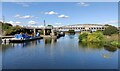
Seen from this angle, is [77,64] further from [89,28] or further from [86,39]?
[89,28]

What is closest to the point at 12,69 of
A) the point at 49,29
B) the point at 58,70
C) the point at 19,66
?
the point at 19,66

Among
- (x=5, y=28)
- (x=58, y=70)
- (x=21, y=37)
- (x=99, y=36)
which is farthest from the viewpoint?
(x=5, y=28)

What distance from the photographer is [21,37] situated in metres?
21.9

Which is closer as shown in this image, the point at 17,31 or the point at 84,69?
the point at 84,69

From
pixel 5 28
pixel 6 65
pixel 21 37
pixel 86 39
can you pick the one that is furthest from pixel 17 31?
pixel 6 65

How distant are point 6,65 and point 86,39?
13009mm

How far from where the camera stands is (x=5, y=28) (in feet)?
88.8

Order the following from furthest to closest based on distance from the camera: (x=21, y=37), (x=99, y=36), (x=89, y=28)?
(x=89, y=28)
(x=21, y=37)
(x=99, y=36)

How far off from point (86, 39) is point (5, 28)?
10.0 meters

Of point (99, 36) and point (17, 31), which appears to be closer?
point (99, 36)

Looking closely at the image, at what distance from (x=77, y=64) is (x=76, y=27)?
32909mm

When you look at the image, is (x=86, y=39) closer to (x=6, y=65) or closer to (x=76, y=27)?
(x=6, y=65)

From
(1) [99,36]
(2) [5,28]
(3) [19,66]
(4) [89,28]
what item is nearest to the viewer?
(3) [19,66]

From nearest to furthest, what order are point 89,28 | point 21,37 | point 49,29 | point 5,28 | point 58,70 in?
point 58,70, point 21,37, point 5,28, point 49,29, point 89,28
